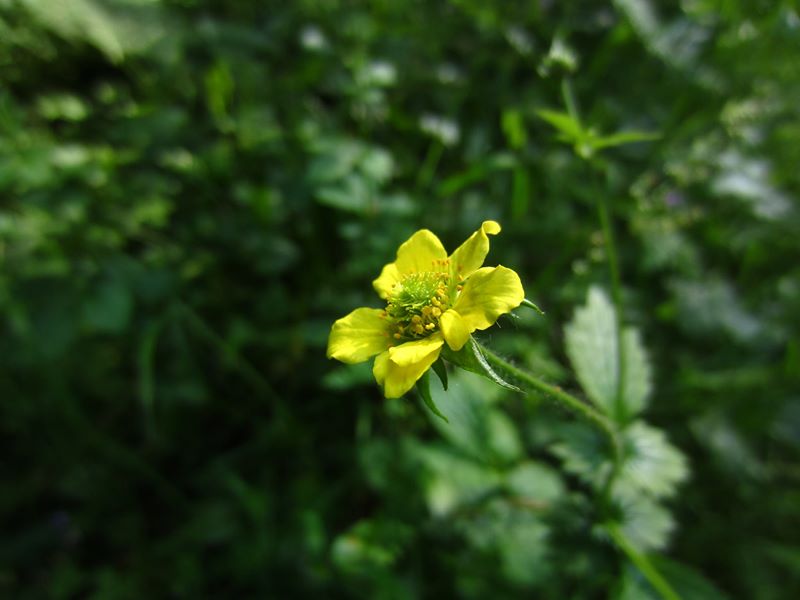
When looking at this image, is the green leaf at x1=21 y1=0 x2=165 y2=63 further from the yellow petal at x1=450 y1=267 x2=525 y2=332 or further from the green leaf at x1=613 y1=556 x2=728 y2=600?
the green leaf at x1=613 y1=556 x2=728 y2=600

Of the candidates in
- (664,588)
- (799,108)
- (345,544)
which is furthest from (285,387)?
(799,108)

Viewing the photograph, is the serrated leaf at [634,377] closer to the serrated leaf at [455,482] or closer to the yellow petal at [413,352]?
the serrated leaf at [455,482]

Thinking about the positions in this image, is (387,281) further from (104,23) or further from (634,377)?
(104,23)

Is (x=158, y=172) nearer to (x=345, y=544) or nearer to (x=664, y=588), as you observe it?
(x=345, y=544)

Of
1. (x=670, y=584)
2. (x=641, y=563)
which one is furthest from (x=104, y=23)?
(x=670, y=584)

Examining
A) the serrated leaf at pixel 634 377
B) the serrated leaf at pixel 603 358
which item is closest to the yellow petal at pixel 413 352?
the serrated leaf at pixel 603 358

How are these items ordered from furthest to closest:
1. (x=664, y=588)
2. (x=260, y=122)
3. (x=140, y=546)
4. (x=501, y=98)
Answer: (x=501, y=98) → (x=260, y=122) → (x=140, y=546) → (x=664, y=588)

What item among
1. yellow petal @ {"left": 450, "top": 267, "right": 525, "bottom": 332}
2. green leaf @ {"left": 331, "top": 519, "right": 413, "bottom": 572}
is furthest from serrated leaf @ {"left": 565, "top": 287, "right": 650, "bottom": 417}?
green leaf @ {"left": 331, "top": 519, "right": 413, "bottom": 572}
